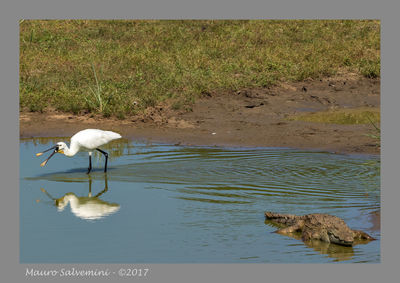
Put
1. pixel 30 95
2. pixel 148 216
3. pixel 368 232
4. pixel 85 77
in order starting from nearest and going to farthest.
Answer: pixel 368 232 < pixel 148 216 < pixel 30 95 < pixel 85 77

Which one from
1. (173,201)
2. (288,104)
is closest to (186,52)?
(288,104)

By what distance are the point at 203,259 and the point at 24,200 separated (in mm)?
3620

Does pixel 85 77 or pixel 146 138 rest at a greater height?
pixel 85 77

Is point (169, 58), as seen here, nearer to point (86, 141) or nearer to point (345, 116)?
point (345, 116)

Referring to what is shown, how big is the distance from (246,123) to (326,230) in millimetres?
7420

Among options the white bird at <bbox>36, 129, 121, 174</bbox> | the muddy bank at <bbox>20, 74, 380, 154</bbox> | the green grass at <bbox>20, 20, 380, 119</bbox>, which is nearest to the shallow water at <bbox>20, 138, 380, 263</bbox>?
the white bird at <bbox>36, 129, 121, 174</bbox>

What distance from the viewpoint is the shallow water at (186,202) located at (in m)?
7.84

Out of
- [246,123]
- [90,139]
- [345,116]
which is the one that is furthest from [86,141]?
[345,116]

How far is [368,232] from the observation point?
8.46m

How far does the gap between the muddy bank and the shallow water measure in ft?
2.46

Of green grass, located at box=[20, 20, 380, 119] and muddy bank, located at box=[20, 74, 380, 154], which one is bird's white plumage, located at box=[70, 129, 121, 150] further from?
green grass, located at box=[20, 20, 380, 119]

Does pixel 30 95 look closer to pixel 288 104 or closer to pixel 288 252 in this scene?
pixel 288 104

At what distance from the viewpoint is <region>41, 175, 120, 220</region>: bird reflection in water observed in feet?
31.0

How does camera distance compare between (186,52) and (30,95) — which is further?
(186,52)
